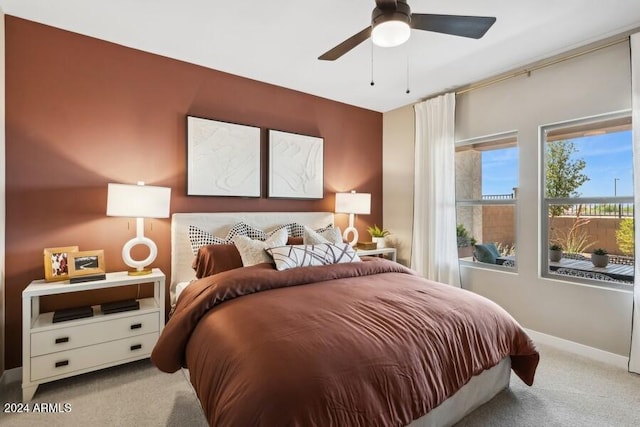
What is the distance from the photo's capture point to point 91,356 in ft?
7.30

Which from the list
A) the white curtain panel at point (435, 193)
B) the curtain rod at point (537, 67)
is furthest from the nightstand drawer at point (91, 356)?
the curtain rod at point (537, 67)

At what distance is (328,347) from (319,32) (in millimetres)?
2312

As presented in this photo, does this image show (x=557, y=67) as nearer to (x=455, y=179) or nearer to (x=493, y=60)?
(x=493, y=60)

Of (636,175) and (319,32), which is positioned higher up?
(319,32)

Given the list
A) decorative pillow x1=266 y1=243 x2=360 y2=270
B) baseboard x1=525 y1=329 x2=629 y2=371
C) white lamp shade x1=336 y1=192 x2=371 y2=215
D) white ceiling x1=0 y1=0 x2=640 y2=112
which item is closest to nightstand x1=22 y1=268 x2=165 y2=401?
decorative pillow x1=266 y1=243 x2=360 y2=270

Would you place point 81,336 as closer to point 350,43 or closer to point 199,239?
point 199,239

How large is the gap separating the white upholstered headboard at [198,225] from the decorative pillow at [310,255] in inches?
31.4

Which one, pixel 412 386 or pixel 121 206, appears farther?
pixel 121 206

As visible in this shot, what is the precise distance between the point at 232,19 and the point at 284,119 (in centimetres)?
136

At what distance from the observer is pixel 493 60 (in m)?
2.96

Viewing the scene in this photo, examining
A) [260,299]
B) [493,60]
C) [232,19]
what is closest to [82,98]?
[232,19]

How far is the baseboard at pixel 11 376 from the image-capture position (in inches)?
88.7

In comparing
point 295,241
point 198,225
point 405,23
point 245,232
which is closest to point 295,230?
point 295,241

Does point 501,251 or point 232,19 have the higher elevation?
point 232,19
